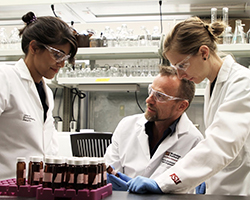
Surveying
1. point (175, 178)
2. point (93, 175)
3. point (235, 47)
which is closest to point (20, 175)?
point (93, 175)

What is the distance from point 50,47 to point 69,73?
163cm

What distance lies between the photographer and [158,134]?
198 cm

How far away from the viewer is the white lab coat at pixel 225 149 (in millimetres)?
1268

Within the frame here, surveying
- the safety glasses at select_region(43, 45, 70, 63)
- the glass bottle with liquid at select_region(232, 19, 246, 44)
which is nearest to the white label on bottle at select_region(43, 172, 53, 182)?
the safety glasses at select_region(43, 45, 70, 63)

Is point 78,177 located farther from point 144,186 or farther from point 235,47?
point 235,47

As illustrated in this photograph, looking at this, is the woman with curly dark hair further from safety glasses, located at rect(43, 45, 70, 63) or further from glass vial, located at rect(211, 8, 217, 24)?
glass vial, located at rect(211, 8, 217, 24)

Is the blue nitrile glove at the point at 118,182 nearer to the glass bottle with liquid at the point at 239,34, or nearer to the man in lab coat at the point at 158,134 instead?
the man in lab coat at the point at 158,134

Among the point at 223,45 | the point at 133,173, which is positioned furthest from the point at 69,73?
the point at 133,173

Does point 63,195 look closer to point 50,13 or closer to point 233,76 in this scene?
point 233,76

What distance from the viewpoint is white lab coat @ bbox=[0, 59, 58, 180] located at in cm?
154

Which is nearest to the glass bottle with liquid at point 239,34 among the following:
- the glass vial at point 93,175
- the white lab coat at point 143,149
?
the white lab coat at point 143,149

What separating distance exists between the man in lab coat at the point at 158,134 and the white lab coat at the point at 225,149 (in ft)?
1.14

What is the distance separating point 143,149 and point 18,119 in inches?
27.9

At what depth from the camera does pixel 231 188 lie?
4.73ft
